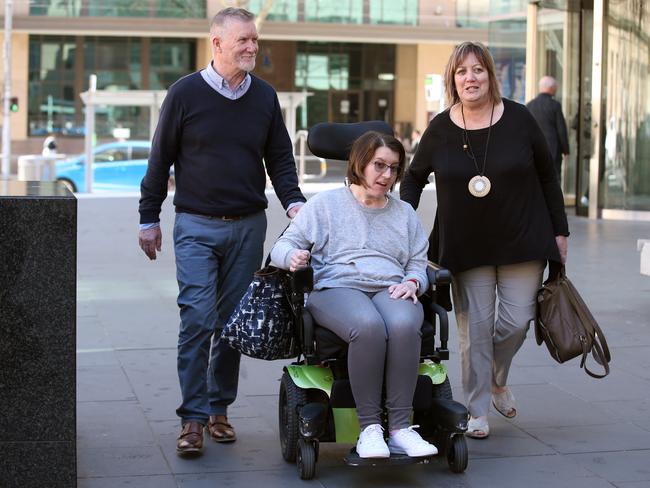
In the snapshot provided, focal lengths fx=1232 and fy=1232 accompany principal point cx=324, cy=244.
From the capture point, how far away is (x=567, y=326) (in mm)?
5332

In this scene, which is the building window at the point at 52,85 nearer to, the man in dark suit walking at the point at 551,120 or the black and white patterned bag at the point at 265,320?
the man in dark suit walking at the point at 551,120

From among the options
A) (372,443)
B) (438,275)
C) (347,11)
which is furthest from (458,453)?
(347,11)

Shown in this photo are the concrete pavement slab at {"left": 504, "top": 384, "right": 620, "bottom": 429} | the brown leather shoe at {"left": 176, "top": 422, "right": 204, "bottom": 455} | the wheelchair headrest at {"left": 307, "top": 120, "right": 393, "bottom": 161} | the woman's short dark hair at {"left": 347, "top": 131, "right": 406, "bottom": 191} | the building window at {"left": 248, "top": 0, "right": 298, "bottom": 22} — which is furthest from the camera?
the building window at {"left": 248, "top": 0, "right": 298, "bottom": 22}

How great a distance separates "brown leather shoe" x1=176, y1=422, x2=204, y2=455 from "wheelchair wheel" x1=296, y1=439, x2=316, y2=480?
56cm

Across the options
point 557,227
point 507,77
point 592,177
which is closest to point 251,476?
point 557,227

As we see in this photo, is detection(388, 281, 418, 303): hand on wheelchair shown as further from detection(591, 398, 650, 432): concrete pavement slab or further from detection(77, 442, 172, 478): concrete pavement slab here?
detection(591, 398, 650, 432): concrete pavement slab

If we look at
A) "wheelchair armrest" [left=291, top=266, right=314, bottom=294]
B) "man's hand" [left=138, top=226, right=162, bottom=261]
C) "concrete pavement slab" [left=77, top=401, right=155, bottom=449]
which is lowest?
"concrete pavement slab" [left=77, top=401, right=155, bottom=449]

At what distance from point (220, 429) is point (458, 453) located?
1176mm

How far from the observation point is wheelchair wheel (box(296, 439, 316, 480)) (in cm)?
483

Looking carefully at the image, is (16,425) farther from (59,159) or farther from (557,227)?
(59,159)

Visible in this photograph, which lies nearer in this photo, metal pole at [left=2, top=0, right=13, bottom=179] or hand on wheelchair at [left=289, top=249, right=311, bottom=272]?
hand on wheelchair at [left=289, top=249, right=311, bottom=272]

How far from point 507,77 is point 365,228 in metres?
16.2

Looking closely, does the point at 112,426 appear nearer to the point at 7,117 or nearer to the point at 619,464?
the point at 619,464

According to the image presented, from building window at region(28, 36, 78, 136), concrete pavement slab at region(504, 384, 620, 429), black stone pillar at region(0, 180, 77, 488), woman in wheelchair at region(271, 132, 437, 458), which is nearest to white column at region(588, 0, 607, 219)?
concrete pavement slab at region(504, 384, 620, 429)
